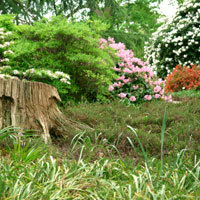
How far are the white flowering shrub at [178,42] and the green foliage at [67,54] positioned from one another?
6719 mm

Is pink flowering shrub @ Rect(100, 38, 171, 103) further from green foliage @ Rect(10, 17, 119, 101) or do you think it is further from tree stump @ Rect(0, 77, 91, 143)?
tree stump @ Rect(0, 77, 91, 143)

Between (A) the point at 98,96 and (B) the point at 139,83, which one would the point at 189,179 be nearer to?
(A) the point at 98,96

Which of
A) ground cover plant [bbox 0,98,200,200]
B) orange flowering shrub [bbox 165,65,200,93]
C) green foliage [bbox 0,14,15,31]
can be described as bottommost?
ground cover plant [bbox 0,98,200,200]

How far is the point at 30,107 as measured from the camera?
11.9 ft

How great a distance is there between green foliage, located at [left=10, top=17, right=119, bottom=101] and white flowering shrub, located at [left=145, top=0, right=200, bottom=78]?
22.0 feet

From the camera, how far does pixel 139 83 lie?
7.85m

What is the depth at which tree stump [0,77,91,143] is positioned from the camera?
11.4 feet

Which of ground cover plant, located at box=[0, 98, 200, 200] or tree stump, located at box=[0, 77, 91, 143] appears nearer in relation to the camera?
ground cover plant, located at box=[0, 98, 200, 200]

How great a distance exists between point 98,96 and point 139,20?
54.7 ft

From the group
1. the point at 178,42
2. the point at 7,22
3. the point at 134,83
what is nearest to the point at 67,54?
the point at 134,83

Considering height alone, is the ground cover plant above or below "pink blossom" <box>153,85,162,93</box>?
below

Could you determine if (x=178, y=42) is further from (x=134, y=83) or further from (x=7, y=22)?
(x=7, y=22)

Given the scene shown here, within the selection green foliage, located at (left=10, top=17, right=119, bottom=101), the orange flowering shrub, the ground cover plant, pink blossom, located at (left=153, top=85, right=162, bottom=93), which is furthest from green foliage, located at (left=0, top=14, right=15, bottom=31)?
the orange flowering shrub

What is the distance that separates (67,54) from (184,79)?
6814 mm
